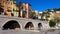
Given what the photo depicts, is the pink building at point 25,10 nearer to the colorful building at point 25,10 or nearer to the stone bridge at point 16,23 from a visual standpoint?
the colorful building at point 25,10

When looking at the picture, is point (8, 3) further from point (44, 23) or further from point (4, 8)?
point (44, 23)

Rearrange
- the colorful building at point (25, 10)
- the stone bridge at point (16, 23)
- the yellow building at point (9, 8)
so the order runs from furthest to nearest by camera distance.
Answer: the colorful building at point (25, 10) → the yellow building at point (9, 8) → the stone bridge at point (16, 23)

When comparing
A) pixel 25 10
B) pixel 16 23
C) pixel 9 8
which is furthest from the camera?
pixel 25 10

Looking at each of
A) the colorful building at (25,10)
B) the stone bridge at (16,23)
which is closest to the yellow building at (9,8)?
the stone bridge at (16,23)

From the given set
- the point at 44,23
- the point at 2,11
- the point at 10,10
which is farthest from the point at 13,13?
the point at 44,23

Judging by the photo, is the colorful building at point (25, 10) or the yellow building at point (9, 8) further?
the colorful building at point (25, 10)

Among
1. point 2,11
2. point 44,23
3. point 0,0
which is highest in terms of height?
point 0,0

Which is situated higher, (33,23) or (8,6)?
(8,6)

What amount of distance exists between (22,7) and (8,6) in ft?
38.5

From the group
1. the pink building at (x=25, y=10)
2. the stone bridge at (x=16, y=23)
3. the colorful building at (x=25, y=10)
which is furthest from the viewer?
the pink building at (x=25, y=10)

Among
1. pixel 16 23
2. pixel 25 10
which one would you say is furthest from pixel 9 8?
pixel 25 10

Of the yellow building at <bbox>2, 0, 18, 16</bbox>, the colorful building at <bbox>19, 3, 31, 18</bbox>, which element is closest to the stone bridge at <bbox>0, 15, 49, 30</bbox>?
the yellow building at <bbox>2, 0, 18, 16</bbox>

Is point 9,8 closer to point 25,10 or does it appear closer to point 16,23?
point 16,23

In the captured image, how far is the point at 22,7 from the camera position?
6856cm
